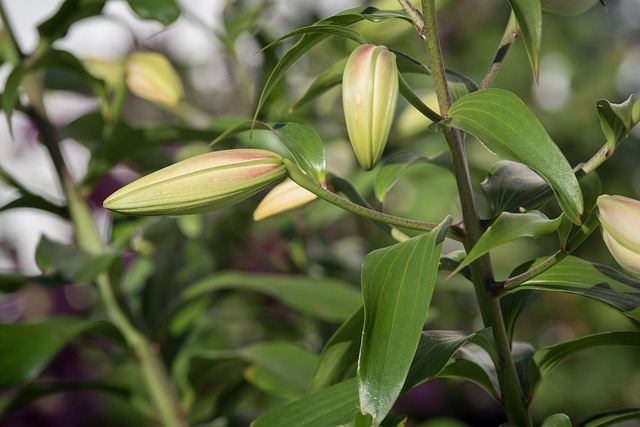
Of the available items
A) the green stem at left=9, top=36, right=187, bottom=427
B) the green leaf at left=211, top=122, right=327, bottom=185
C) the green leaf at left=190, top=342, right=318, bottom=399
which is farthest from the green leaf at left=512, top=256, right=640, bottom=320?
the green stem at left=9, top=36, right=187, bottom=427

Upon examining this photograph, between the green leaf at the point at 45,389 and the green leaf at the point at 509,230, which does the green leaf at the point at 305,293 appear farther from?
the green leaf at the point at 509,230

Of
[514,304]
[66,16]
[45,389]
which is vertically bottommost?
[45,389]

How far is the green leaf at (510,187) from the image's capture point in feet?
1.28

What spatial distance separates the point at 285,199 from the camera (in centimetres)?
41

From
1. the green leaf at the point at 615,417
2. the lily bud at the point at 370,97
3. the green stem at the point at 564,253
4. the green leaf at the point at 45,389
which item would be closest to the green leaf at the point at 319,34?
the lily bud at the point at 370,97

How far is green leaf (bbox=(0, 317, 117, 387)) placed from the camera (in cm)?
61

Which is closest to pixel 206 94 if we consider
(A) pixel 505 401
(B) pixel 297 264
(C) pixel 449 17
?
(C) pixel 449 17

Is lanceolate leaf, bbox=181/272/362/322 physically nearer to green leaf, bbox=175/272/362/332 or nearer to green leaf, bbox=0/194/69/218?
green leaf, bbox=175/272/362/332

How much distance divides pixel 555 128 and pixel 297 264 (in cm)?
72

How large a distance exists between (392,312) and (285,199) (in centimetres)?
12

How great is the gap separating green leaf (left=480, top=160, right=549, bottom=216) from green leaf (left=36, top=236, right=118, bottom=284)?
327 millimetres

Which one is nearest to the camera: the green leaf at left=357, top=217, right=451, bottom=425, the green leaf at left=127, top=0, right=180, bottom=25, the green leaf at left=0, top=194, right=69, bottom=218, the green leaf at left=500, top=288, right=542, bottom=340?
the green leaf at left=357, top=217, right=451, bottom=425

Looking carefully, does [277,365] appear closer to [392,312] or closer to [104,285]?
[104,285]

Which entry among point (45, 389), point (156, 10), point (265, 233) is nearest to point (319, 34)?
point (156, 10)
